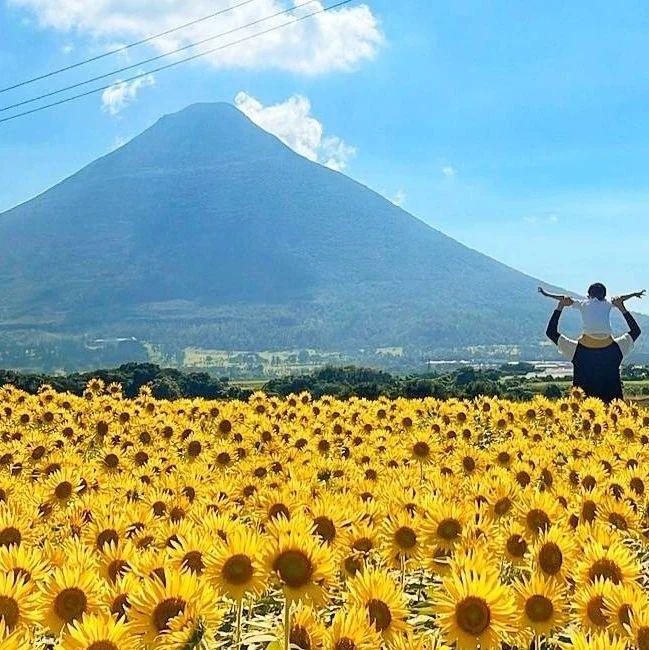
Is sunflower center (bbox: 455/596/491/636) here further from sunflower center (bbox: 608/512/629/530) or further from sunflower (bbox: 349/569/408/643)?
sunflower center (bbox: 608/512/629/530)

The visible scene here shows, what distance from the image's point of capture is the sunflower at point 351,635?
2.79 m

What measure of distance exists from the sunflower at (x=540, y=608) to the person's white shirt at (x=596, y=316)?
9.38 meters

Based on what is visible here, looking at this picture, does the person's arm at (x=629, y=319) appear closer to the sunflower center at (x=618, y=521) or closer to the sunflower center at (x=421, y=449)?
the sunflower center at (x=421, y=449)

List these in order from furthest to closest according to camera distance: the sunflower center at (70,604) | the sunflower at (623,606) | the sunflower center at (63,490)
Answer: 1. the sunflower center at (63,490)
2. the sunflower center at (70,604)
3. the sunflower at (623,606)

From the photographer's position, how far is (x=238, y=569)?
128 inches

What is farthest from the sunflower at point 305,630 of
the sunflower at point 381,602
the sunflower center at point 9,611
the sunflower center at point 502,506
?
the sunflower center at point 502,506

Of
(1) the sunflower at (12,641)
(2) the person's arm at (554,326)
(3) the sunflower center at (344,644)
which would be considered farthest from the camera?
(2) the person's arm at (554,326)

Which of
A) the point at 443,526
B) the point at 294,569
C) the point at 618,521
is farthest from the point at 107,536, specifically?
the point at 618,521

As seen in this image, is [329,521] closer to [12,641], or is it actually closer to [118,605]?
[118,605]

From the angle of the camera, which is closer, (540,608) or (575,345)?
(540,608)

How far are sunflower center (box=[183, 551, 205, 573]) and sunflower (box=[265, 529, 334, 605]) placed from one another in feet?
1.03

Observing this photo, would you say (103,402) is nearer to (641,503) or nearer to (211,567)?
(641,503)

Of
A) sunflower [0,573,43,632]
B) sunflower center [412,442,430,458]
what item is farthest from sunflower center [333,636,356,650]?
sunflower center [412,442,430,458]

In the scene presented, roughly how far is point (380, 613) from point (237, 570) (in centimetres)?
51
